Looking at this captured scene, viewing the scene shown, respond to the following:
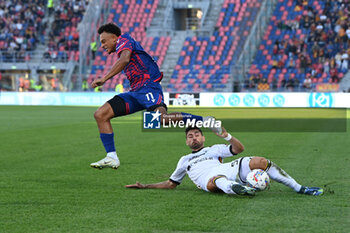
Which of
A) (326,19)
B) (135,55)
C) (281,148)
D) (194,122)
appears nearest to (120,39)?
(135,55)

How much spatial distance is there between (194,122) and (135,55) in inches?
71.3

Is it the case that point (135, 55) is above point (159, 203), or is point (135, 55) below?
above

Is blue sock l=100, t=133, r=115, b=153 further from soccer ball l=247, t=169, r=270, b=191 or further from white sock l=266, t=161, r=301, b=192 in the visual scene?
white sock l=266, t=161, r=301, b=192

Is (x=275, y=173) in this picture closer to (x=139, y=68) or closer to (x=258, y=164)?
(x=258, y=164)

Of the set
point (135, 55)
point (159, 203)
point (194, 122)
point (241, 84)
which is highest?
point (135, 55)

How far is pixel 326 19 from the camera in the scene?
39.0 metres

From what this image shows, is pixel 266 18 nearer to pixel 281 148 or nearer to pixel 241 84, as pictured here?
pixel 241 84

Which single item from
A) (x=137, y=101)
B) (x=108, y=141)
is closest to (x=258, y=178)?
(x=137, y=101)

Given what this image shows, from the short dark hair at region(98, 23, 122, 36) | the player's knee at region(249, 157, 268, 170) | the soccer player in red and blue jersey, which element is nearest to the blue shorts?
the soccer player in red and blue jersey

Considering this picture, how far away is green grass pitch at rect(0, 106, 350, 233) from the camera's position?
5.82m

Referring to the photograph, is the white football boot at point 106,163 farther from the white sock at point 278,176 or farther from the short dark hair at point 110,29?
the white sock at point 278,176

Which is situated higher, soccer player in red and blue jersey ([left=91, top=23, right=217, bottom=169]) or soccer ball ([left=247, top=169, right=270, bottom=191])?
soccer player in red and blue jersey ([left=91, top=23, right=217, bottom=169])

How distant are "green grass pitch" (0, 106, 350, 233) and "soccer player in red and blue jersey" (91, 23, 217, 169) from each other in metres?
0.67

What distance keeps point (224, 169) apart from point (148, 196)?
1006 mm
